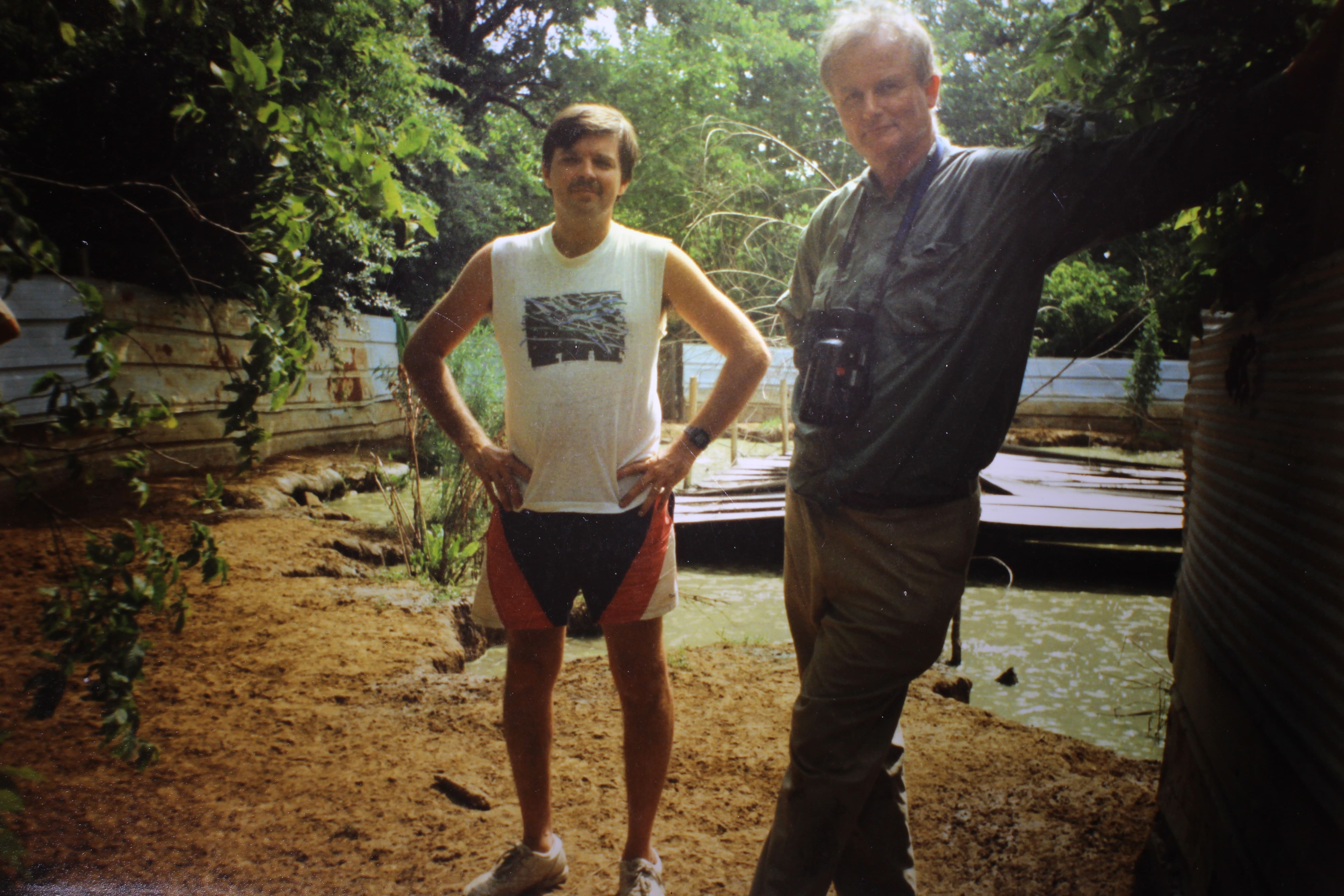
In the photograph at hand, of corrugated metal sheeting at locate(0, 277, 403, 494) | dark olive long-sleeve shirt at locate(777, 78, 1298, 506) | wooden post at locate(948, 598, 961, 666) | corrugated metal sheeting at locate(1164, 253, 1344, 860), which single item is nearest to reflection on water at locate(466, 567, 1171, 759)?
wooden post at locate(948, 598, 961, 666)

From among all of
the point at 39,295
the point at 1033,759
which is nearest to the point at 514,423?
the point at 1033,759

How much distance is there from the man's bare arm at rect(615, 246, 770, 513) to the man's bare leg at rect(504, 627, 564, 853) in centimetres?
33

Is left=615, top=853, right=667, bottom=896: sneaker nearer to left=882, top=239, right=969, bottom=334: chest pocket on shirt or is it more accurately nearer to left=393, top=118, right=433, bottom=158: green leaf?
left=882, top=239, right=969, bottom=334: chest pocket on shirt

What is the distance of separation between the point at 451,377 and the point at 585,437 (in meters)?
0.30

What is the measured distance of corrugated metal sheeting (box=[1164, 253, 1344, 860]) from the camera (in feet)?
3.07

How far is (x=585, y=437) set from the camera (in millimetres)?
1434

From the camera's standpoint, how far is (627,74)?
3424 mm

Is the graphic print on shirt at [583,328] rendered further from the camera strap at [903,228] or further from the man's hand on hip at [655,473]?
the camera strap at [903,228]

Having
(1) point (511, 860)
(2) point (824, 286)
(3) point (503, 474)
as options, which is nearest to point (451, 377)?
(3) point (503, 474)

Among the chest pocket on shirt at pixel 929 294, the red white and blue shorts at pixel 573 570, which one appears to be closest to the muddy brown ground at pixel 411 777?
the red white and blue shorts at pixel 573 570

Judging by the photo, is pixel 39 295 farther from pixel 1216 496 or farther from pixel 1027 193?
pixel 1216 496

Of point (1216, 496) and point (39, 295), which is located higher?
point (39, 295)

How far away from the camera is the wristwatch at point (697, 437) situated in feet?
4.86

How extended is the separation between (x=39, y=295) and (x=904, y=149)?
3.51m
